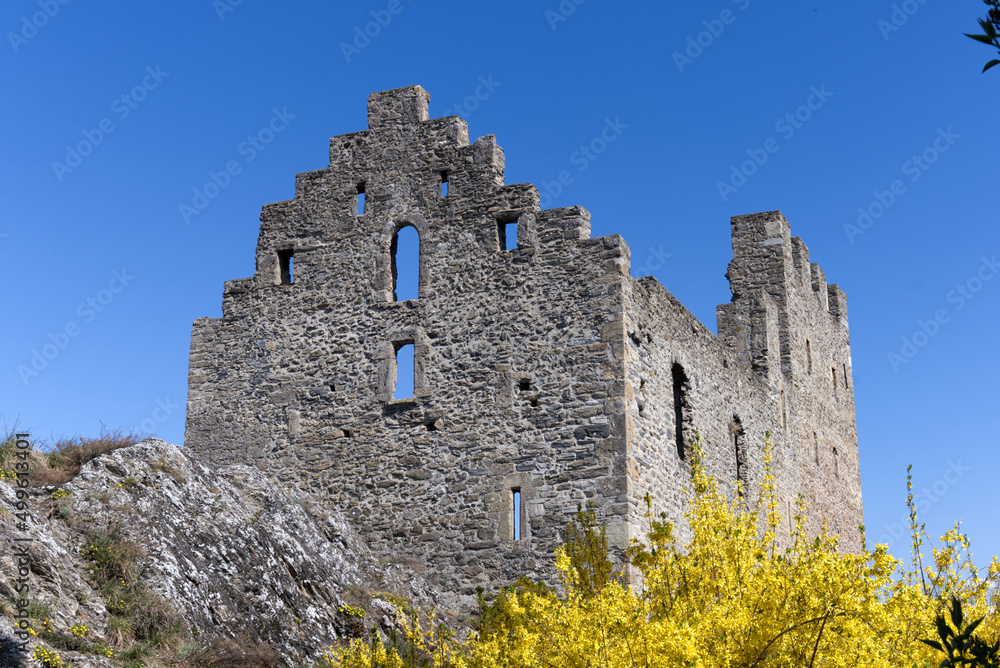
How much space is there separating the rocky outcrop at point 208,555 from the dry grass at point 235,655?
15 centimetres

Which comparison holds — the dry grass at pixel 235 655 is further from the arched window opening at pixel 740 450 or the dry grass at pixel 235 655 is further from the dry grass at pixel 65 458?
the arched window opening at pixel 740 450

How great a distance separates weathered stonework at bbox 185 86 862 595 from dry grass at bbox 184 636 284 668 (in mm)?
3641

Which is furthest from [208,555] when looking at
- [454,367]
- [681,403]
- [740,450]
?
[740,450]

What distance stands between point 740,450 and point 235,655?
10.9 metres

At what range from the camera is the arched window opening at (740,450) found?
19.5m

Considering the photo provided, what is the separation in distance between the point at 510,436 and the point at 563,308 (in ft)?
6.42

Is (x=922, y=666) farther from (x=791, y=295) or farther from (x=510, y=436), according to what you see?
(x=791, y=295)

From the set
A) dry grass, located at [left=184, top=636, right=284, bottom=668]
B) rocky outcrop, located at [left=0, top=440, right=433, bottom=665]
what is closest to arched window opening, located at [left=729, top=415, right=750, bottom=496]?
rocky outcrop, located at [left=0, top=440, right=433, bottom=665]

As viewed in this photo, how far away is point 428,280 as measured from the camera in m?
16.6

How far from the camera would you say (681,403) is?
56.8 ft

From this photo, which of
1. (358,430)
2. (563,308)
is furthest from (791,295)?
(358,430)

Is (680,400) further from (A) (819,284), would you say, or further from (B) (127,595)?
(A) (819,284)

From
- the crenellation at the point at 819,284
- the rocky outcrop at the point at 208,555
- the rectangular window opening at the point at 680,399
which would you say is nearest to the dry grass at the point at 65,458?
the rocky outcrop at the point at 208,555

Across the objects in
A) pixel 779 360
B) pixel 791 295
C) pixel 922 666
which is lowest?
pixel 922 666
